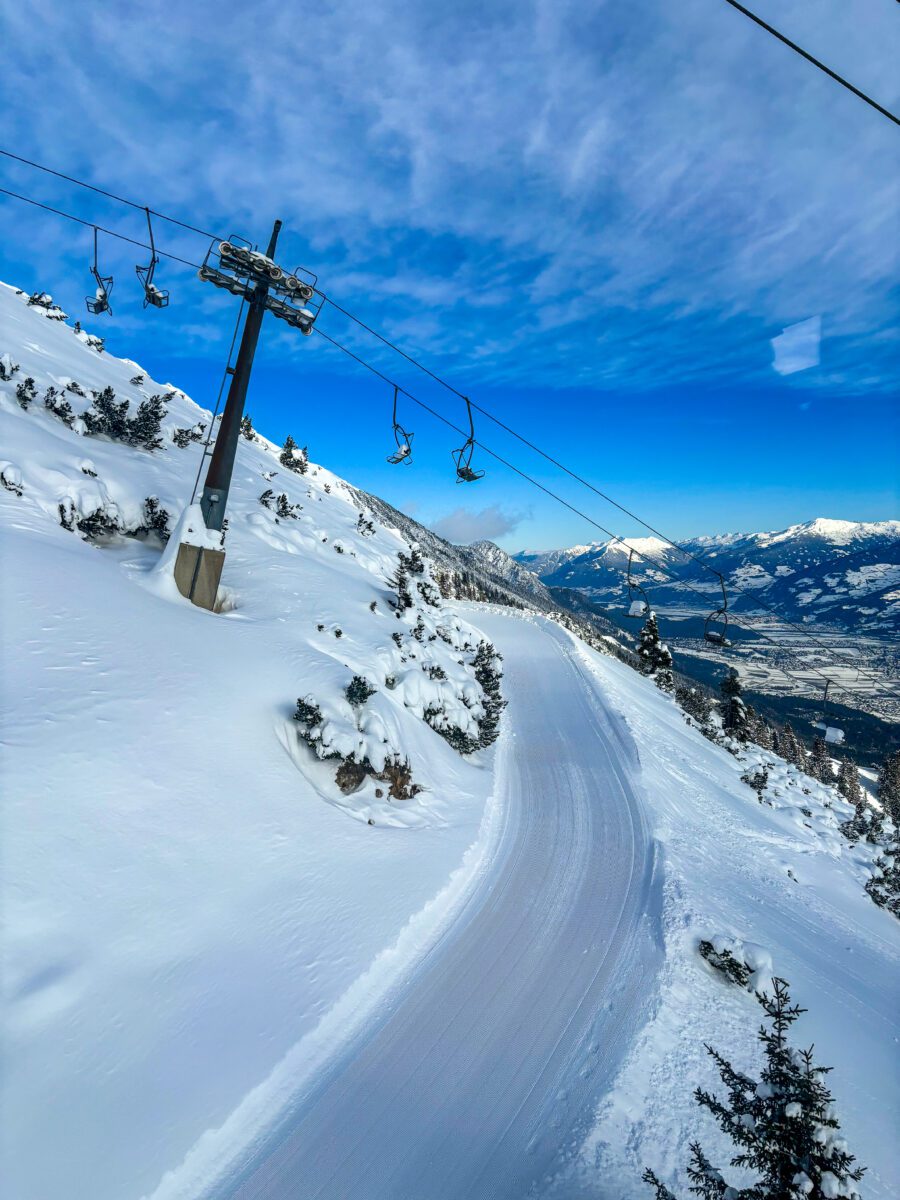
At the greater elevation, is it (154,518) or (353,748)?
(154,518)

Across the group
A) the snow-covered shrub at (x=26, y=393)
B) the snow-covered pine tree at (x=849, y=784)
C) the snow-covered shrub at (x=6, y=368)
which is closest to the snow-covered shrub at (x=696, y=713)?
the snow-covered shrub at (x=26, y=393)

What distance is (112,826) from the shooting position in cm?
610

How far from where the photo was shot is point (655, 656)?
43906 mm

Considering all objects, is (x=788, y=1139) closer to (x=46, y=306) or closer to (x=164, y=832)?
(x=164, y=832)

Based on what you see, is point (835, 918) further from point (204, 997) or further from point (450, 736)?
point (204, 997)

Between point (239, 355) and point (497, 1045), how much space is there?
1473 centimetres

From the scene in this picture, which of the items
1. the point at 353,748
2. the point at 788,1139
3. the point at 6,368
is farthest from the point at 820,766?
the point at 6,368

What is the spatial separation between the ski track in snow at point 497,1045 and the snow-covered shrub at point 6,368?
19.0 metres

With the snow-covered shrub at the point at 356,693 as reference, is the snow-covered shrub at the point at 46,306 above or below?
above

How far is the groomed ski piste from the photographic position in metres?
4.52

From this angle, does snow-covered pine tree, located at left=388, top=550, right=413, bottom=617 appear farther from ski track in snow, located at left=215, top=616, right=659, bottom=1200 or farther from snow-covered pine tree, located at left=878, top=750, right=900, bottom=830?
snow-covered pine tree, located at left=878, top=750, right=900, bottom=830

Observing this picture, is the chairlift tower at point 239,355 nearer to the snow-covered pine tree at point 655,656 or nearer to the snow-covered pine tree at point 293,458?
the snow-covered pine tree at point 293,458

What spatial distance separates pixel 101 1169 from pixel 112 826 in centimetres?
311

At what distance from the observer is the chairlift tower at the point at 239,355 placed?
11898mm
